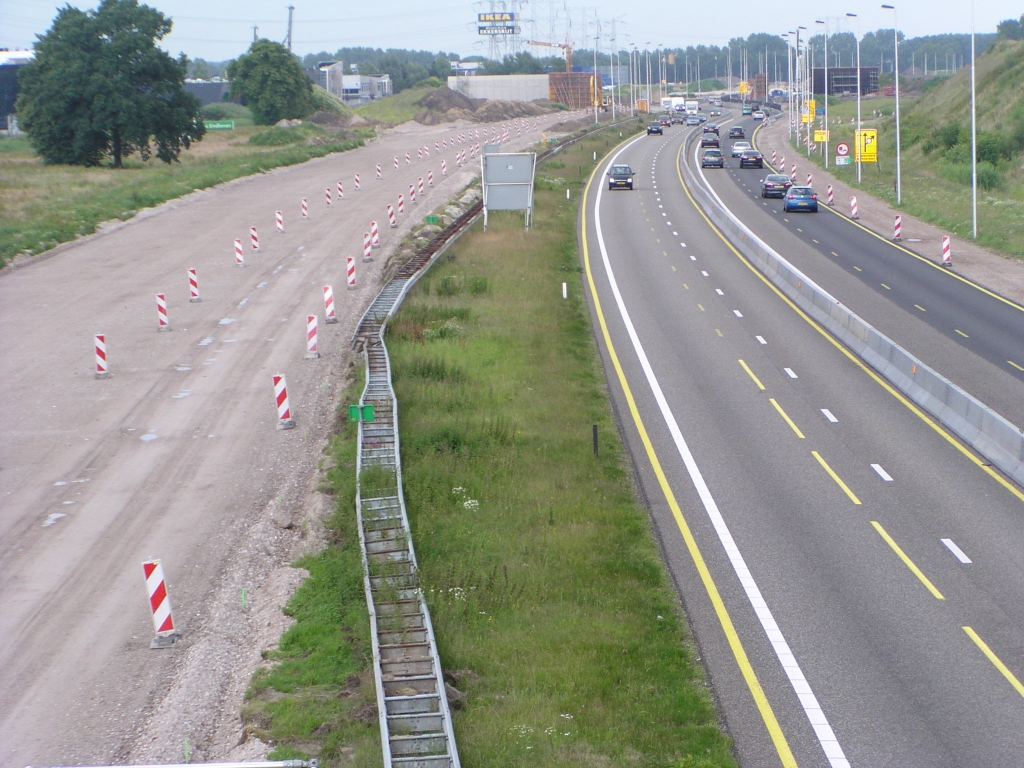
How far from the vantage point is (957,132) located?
3282 inches

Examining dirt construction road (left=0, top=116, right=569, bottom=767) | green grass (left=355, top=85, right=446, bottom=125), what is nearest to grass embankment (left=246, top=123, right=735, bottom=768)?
dirt construction road (left=0, top=116, right=569, bottom=767)

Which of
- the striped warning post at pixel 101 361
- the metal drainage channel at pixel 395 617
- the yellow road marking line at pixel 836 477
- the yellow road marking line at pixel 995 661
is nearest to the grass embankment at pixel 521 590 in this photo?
the metal drainage channel at pixel 395 617

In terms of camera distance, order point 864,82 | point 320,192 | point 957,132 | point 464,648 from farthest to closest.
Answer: point 864,82
point 957,132
point 320,192
point 464,648

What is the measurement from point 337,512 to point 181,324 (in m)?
14.2

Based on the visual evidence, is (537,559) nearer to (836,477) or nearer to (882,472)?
(836,477)

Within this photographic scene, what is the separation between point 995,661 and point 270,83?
10410 centimetres

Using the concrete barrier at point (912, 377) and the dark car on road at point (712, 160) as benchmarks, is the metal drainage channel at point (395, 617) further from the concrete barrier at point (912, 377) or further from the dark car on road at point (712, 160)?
the dark car on road at point (712, 160)

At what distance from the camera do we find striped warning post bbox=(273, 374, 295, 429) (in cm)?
2012

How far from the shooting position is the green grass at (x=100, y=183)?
42469mm

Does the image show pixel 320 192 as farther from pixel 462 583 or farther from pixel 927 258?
pixel 462 583

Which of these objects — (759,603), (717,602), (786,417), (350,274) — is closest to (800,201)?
(350,274)

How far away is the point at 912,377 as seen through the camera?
23.8 meters

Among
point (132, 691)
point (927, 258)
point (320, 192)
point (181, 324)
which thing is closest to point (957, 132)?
point (927, 258)

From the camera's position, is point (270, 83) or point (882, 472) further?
point (270, 83)
